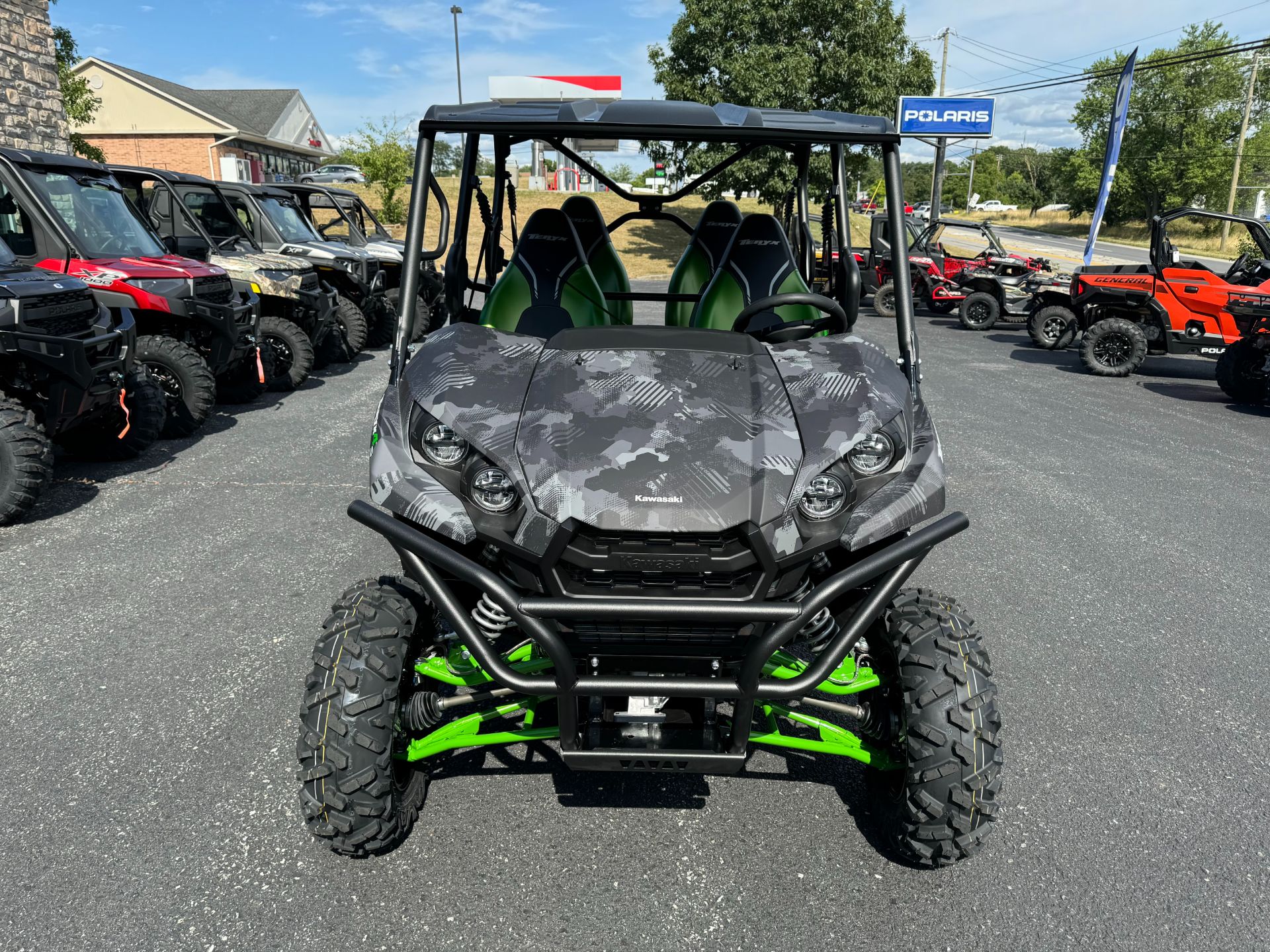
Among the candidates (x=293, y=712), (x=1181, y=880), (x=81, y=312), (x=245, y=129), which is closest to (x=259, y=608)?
(x=293, y=712)

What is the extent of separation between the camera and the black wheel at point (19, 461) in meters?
4.82

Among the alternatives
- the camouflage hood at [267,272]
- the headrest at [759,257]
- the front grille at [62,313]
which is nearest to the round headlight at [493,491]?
the headrest at [759,257]

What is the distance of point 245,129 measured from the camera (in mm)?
43844

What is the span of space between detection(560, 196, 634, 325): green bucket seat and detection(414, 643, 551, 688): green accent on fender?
198 cm

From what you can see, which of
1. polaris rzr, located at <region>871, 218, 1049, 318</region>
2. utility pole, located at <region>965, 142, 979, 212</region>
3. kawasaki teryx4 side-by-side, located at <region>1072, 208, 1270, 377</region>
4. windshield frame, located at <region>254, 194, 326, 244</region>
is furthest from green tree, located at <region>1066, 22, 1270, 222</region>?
windshield frame, located at <region>254, 194, 326, 244</region>

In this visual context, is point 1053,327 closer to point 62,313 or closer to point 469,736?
point 62,313

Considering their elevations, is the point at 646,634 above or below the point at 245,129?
below

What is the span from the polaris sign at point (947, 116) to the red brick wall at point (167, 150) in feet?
107

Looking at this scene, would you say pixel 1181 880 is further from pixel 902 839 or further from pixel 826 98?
pixel 826 98

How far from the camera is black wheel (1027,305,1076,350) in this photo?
1263 cm

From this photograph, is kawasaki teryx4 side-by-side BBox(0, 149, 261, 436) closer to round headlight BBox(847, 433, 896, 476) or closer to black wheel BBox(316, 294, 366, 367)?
black wheel BBox(316, 294, 366, 367)

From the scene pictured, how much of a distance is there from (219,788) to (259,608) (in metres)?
1.38

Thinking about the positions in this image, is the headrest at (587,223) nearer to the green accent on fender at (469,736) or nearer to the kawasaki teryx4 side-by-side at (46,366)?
the green accent on fender at (469,736)

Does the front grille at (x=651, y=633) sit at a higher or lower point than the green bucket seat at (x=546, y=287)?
lower
